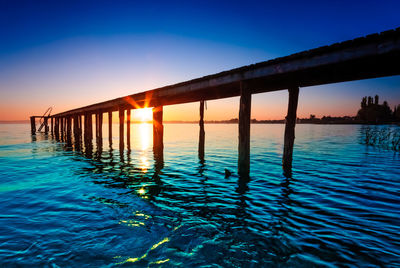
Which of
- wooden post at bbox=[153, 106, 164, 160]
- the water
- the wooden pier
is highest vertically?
the wooden pier

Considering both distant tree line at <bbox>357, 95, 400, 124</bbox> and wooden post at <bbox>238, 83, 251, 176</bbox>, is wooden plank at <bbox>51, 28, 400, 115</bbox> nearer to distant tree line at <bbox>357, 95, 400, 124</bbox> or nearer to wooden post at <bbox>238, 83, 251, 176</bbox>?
wooden post at <bbox>238, 83, 251, 176</bbox>

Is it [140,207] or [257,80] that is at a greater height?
[257,80]

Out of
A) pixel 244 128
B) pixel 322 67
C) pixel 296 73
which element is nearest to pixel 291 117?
pixel 244 128

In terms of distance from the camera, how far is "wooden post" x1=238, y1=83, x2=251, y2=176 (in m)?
8.03

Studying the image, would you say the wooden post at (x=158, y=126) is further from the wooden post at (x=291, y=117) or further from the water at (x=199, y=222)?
the wooden post at (x=291, y=117)

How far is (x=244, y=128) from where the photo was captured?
27.1 feet

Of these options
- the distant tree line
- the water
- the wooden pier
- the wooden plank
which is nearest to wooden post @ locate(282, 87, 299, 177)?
the wooden pier

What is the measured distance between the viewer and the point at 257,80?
777cm

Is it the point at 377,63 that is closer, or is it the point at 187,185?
the point at 377,63

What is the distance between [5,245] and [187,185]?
17.2ft

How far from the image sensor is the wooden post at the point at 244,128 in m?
8.03

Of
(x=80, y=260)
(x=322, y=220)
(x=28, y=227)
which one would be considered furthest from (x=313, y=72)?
(x=28, y=227)

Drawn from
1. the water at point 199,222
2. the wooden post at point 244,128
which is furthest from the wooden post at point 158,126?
the wooden post at point 244,128

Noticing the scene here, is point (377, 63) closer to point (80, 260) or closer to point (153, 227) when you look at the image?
point (153, 227)
